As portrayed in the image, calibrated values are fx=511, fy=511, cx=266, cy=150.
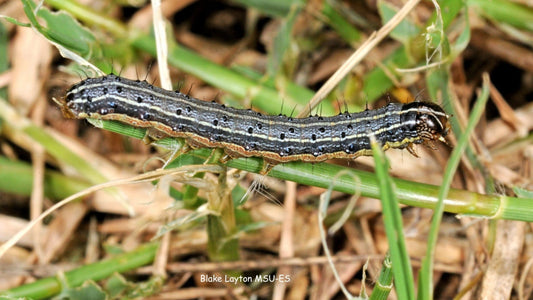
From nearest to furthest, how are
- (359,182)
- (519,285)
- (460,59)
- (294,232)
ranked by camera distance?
(359,182) < (519,285) < (294,232) < (460,59)

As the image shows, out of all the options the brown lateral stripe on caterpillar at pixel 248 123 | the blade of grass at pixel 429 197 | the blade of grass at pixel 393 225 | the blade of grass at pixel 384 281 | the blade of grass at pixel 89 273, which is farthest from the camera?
the blade of grass at pixel 89 273

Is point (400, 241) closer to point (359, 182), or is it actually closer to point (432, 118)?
point (359, 182)

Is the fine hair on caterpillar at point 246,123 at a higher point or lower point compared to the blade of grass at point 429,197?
higher

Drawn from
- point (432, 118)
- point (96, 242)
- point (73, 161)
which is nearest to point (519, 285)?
point (432, 118)

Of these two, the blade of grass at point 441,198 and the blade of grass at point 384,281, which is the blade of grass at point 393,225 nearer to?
the blade of grass at point 441,198

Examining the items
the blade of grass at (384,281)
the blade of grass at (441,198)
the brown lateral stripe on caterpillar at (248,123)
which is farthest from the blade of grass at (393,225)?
the brown lateral stripe on caterpillar at (248,123)

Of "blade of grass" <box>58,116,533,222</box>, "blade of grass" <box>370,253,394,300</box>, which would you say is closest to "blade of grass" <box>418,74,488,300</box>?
"blade of grass" <box>370,253,394,300</box>

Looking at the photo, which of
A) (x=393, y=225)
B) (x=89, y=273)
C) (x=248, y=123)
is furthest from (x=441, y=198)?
(x=89, y=273)

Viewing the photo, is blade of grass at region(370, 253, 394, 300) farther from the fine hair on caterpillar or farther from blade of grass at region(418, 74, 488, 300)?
the fine hair on caterpillar
